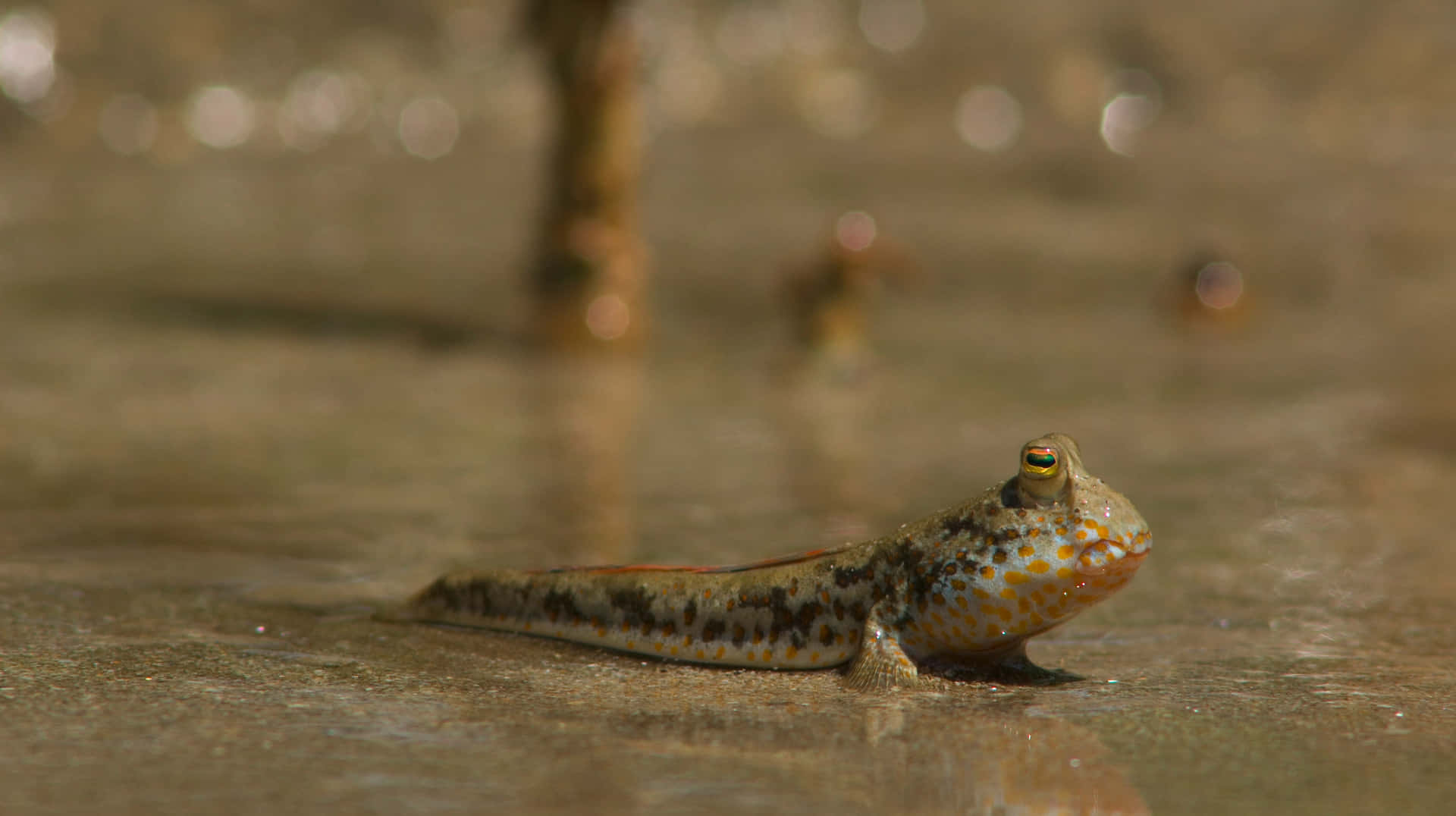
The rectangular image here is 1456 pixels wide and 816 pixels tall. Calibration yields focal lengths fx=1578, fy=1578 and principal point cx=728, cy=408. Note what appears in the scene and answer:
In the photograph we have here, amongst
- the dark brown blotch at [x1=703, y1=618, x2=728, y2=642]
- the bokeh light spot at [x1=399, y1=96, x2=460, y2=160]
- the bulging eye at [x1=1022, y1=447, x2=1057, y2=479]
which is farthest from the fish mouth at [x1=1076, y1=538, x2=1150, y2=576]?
the bokeh light spot at [x1=399, y1=96, x2=460, y2=160]

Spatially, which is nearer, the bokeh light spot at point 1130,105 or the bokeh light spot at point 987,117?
the bokeh light spot at point 1130,105

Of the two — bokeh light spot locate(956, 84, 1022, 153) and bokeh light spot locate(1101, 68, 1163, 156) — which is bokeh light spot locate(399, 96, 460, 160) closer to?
bokeh light spot locate(956, 84, 1022, 153)

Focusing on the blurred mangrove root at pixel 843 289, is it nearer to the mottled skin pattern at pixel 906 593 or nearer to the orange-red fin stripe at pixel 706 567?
the orange-red fin stripe at pixel 706 567

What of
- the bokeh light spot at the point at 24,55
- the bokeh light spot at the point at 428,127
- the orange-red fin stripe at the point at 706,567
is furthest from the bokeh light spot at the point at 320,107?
the orange-red fin stripe at the point at 706,567

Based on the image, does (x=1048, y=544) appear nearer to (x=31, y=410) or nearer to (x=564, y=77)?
(x=31, y=410)

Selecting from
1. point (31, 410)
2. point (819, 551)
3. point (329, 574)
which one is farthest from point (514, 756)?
point (31, 410)

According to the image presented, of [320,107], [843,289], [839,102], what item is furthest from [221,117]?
[843,289]
